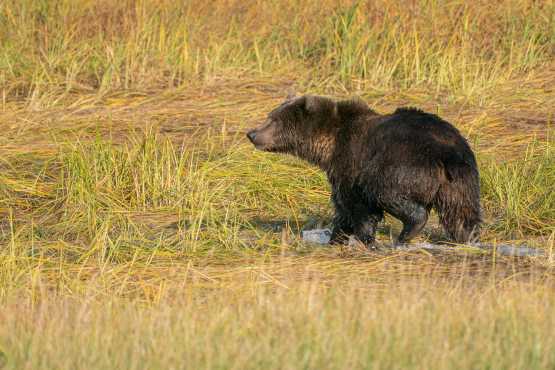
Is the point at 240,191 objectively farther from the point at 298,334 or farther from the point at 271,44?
the point at 271,44

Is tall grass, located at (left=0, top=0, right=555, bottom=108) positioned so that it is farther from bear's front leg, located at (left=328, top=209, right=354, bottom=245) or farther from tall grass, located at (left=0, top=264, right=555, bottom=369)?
tall grass, located at (left=0, top=264, right=555, bottom=369)

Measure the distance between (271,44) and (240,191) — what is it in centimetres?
532

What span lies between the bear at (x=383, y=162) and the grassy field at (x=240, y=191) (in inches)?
13.3

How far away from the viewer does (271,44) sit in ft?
41.0

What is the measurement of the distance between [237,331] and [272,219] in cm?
376

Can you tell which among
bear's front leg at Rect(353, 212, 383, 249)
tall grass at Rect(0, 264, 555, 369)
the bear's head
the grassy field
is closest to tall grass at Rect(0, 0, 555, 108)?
the grassy field

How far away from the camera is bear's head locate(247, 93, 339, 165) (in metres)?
6.71

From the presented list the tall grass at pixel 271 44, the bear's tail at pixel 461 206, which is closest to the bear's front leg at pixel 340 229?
the bear's tail at pixel 461 206

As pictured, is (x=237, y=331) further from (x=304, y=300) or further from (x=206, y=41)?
(x=206, y=41)

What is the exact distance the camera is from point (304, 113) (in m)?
6.84

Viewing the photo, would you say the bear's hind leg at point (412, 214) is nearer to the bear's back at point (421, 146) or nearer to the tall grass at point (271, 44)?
the bear's back at point (421, 146)

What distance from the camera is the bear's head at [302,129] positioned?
6.71 meters

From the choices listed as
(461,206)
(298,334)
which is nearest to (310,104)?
(461,206)

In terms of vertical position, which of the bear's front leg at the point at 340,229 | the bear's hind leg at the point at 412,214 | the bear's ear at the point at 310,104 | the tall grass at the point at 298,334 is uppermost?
the bear's ear at the point at 310,104
